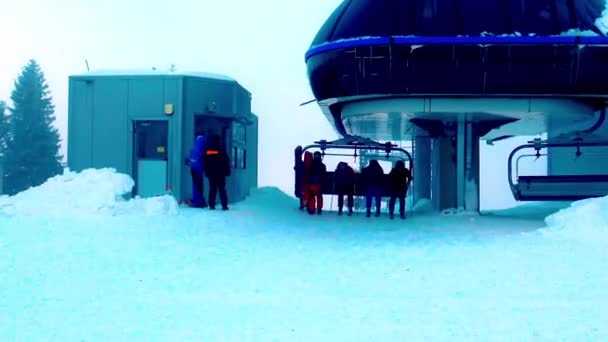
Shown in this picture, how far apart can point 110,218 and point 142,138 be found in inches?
154

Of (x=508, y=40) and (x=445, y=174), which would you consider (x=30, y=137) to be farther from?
(x=508, y=40)

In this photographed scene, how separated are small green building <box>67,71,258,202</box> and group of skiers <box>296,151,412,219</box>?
295 centimetres

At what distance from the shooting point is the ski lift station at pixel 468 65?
47.9 ft

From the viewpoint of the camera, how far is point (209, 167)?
14.0 m

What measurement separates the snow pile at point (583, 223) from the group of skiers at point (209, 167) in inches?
264

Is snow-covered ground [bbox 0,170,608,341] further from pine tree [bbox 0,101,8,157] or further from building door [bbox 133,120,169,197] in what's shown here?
pine tree [bbox 0,101,8,157]

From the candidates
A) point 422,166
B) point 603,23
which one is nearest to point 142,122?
point 422,166

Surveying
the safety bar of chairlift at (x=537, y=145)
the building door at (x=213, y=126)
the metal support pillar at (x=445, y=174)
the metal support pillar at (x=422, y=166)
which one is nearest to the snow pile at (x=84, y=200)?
the building door at (x=213, y=126)

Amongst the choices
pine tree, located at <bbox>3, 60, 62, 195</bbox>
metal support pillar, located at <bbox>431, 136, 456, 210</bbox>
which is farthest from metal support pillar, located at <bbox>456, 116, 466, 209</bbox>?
pine tree, located at <bbox>3, 60, 62, 195</bbox>

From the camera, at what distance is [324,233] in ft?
38.6

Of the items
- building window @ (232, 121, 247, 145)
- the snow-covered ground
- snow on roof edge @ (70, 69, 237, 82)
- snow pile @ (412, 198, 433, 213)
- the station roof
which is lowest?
the snow-covered ground

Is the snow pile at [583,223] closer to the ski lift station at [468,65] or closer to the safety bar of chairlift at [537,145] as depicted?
the ski lift station at [468,65]

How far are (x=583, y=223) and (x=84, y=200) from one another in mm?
9644

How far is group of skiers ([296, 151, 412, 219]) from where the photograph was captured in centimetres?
1516
